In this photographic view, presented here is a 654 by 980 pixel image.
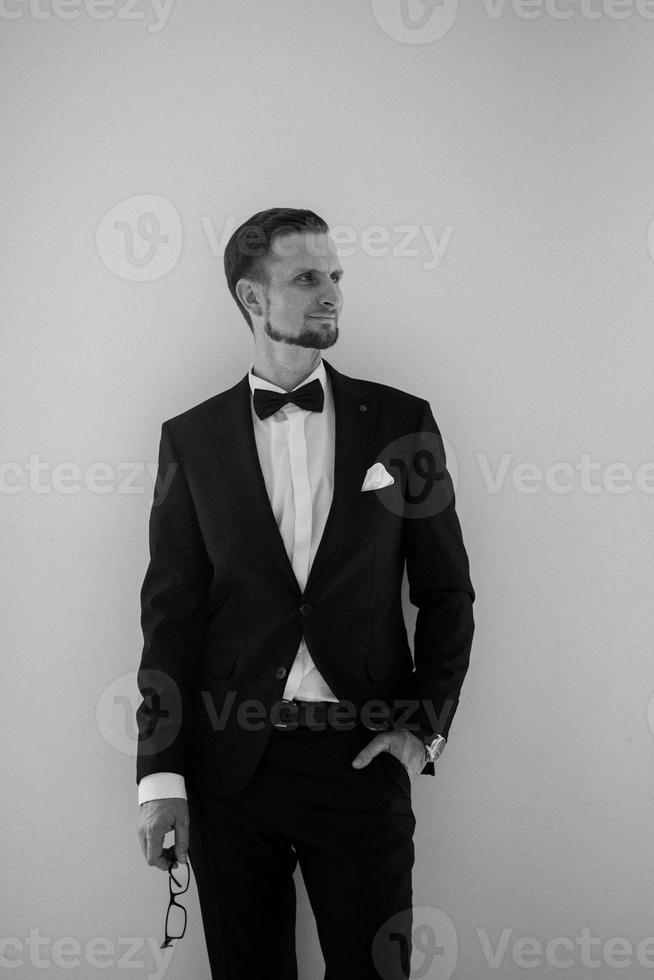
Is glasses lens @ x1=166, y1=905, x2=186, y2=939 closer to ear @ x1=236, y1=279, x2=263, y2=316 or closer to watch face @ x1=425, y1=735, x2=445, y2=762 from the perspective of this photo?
watch face @ x1=425, y1=735, x2=445, y2=762

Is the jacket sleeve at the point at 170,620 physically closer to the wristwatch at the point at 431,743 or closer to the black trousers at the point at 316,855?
the black trousers at the point at 316,855

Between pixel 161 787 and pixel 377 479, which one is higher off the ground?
pixel 377 479

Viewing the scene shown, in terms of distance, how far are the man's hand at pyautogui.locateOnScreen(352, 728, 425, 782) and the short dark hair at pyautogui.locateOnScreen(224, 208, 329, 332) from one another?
1.04 metres

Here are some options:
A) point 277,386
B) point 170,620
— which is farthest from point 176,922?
point 277,386

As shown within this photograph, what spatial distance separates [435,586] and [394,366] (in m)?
0.64

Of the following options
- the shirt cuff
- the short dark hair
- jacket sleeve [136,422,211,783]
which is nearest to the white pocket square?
jacket sleeve [136,422,211,783]

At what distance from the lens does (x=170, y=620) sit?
1.82 meters

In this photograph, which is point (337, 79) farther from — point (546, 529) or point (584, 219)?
point (546, 529)

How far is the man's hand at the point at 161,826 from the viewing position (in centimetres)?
173

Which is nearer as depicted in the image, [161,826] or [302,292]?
[161,826]

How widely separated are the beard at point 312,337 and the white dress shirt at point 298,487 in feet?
0.27

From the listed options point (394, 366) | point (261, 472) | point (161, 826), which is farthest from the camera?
point (394, 366)

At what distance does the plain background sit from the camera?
2.13 m

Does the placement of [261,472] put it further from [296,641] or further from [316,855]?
[316,855]
